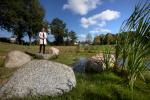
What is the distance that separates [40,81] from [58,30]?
102 m

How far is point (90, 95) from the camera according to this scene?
566 centimetres

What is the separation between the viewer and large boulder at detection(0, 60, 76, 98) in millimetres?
5832

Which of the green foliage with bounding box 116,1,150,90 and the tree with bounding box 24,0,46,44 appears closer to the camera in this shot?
the green foliage with bounding box 116,1,150,90

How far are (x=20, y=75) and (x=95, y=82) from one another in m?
1.96

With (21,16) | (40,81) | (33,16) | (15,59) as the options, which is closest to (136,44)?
(40,81)

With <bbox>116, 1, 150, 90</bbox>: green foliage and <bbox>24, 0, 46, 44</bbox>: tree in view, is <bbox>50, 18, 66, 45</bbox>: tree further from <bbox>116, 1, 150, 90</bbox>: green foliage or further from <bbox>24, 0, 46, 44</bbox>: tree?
<bbox>116, 1, 150, 90</bbox>: green foliage

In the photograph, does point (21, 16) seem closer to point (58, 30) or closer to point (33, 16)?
point (33, 16)

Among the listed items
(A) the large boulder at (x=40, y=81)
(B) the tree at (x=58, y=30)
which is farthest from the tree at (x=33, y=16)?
(A) the large boulder at (x=40, y=81)

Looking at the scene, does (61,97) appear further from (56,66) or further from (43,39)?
(43,39)

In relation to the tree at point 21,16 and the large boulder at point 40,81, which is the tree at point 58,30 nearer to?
the tree at point 21,16

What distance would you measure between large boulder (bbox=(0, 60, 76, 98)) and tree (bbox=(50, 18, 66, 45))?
95176 millimetres

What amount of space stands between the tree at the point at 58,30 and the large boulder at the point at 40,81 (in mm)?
95176

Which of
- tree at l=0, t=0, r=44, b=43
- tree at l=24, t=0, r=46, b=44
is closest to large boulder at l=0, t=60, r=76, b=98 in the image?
tree at l=0, t=0, r=44, b=43

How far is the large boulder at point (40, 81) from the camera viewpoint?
19.1ft
